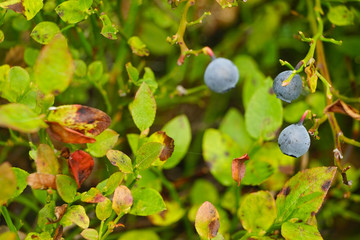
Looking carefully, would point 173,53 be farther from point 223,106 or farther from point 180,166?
point 180,166

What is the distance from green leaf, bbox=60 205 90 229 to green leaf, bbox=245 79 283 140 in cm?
47

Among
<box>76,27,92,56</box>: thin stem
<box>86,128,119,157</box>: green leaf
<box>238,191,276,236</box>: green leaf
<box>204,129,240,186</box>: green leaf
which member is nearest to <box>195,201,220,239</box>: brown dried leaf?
<box>238,191,276,236</box>: green leaf

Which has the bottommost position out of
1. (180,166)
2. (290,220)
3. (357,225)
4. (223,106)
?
(357,225)

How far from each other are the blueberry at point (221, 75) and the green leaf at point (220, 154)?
21 cm

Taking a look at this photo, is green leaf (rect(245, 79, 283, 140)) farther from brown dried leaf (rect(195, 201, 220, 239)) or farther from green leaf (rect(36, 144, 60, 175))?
green leaf (rect(36, 144, 60, 175))

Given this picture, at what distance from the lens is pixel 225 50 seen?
1.52 metres

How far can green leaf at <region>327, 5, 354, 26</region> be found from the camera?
1008mm

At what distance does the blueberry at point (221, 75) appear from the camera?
87 centimetres

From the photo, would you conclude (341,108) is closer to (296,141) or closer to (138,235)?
(296,141)

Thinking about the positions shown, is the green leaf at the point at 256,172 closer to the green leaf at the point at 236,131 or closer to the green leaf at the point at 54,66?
the green leaf at the point at 236,131

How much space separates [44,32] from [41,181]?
1.01 feet

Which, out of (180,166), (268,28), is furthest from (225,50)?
(180,166)

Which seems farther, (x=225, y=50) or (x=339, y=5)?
(x=225, y=50)

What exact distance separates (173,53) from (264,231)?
2.95ft
